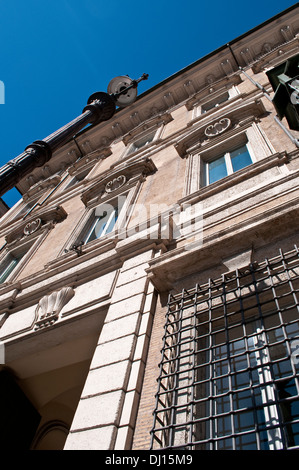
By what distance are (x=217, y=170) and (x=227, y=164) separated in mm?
295

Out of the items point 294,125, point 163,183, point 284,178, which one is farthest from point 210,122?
point 284,178

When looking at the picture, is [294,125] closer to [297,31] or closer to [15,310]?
[15,310]

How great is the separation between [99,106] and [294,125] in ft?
20.0

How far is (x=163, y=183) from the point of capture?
28.3 ft

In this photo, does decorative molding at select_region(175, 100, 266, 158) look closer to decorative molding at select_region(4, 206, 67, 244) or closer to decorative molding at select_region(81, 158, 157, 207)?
decorative molding at select_region(81, 158, 157, 207)

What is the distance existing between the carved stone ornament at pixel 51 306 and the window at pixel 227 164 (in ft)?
13.2

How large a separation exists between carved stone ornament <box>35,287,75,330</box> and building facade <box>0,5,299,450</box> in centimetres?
3

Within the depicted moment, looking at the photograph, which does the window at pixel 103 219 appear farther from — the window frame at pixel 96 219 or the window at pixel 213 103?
the window at pixel 213 103

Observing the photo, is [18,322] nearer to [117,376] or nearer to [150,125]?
[117,376]

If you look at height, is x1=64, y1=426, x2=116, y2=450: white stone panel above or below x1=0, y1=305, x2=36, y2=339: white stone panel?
below

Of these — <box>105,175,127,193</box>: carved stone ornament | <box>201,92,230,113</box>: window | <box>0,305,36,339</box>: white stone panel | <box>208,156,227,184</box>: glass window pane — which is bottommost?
<box>0,305,36,339</box>: white stone panel

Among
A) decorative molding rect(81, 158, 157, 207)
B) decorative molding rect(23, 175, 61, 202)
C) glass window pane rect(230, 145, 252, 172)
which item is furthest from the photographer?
decorative molding rect(23, 175, 61, 202)

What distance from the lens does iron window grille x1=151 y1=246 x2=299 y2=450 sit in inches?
115

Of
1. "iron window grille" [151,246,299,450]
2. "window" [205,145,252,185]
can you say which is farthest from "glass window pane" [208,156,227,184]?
"iron window grille" [151,246,299,450]
